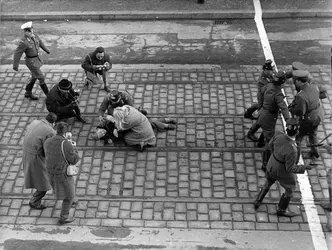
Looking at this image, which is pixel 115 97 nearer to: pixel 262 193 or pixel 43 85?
pixel 43 85

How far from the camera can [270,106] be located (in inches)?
290

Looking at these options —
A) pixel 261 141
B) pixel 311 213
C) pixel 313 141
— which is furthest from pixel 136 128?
pixel 311 213

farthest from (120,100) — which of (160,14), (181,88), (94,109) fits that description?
(160,14)

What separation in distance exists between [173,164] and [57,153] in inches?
100

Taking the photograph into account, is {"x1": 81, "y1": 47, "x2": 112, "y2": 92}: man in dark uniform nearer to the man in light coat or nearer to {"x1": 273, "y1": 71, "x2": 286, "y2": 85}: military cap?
the man in light coat

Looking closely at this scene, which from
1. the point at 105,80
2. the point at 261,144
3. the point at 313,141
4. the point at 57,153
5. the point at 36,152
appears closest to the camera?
the point at 57,153

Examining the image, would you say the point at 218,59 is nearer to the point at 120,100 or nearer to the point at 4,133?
the point at 120,100

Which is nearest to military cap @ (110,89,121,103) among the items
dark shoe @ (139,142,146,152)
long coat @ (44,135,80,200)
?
dark shoe @ (139,142,146,152)

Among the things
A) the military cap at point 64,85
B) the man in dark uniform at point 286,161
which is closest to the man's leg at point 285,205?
the man in dark uniform at point 286,161

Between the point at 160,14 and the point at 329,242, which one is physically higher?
the point at 160,14

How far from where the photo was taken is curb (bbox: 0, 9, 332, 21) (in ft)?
42.7

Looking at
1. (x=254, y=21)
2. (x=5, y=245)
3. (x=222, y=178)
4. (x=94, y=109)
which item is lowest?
(x=5, y=245)

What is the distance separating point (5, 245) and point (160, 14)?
8981 mm

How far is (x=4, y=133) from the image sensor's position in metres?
8.77
